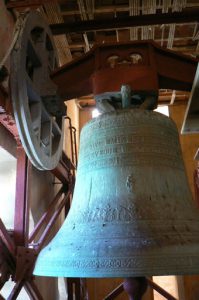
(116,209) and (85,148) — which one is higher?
(85,148)

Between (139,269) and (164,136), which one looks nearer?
(139,269)

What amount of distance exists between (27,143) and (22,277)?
201cm

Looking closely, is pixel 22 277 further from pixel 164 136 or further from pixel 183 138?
pixel 183 138

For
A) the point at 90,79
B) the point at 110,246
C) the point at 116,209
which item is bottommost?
the point at 110,246

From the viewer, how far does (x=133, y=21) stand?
14.1 feet

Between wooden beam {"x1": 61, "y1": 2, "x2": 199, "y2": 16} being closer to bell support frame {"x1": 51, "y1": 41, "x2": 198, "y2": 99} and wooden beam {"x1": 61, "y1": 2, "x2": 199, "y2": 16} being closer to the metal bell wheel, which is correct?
the metal bell wheel

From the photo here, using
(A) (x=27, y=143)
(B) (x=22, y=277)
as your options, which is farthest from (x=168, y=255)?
(B) (x=22, y=277)

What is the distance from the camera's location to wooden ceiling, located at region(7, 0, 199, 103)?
4297 mm

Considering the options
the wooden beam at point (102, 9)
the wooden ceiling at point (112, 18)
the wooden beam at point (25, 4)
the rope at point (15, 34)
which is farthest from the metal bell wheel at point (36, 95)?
the wooden beam at point (102, 9)

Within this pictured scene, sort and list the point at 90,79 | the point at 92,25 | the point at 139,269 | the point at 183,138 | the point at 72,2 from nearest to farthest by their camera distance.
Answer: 1. the point at 139,269
2. the point at 90,79
3. the point at 92,25
4. the point at 72,2
5. the point at 183,138

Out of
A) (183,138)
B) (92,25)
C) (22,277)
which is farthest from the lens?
(183,138)

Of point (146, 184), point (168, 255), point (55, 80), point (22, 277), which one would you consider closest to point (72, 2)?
point (55, 80)

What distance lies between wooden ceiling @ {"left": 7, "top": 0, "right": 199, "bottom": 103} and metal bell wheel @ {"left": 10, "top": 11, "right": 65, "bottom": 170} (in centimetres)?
179

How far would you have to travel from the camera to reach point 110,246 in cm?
135
